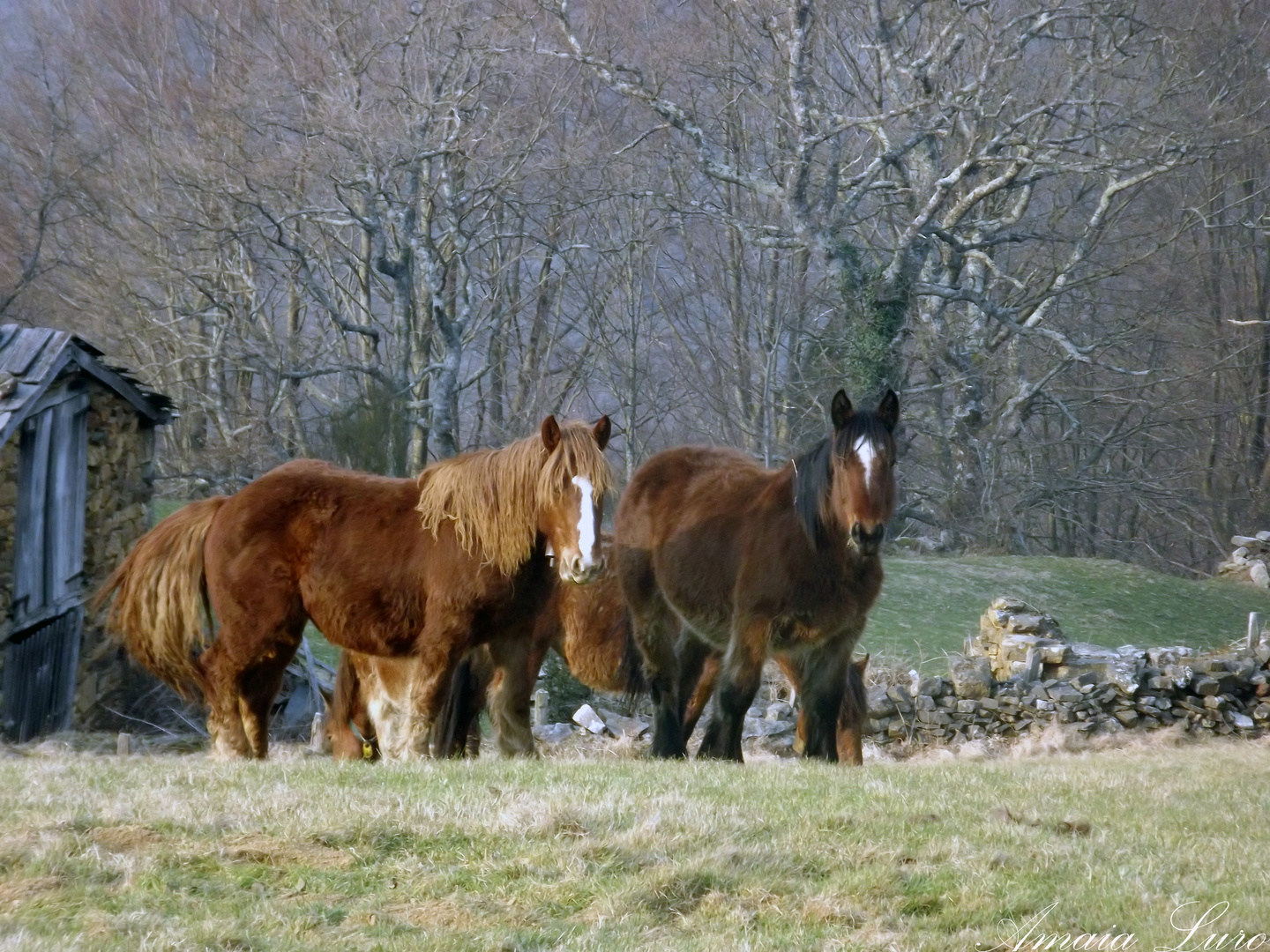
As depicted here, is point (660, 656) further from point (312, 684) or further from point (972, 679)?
point (972, 679)

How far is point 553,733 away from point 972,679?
14.2 feet

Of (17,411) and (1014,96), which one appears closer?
(17,411)

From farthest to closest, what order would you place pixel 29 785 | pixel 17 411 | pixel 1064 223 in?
pixel 1064 223
pixel 17 411
pixel 29 785

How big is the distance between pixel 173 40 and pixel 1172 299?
21.5 m

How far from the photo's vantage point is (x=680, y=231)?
2888 centimetres

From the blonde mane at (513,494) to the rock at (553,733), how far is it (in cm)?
536

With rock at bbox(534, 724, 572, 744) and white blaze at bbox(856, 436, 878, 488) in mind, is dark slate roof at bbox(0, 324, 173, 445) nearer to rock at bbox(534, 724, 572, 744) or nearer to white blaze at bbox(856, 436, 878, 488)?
rock at bbox(534, 724, 572, 744)

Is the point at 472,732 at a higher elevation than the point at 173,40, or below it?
below

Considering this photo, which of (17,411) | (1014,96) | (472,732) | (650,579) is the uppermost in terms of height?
(1014,96)

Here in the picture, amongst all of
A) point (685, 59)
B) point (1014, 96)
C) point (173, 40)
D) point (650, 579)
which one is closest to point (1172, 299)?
A: point (1014, 96)

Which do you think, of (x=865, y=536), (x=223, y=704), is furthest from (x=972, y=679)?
(x=223, y=704)

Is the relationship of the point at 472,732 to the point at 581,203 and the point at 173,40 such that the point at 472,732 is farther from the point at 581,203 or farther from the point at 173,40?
the point at 173,40

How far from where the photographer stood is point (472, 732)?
9.76 meters

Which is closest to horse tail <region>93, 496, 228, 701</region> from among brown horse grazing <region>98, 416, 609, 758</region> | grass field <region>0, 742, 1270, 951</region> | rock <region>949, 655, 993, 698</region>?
brown horse grazing <region>98, 416, 609, 758</region>
